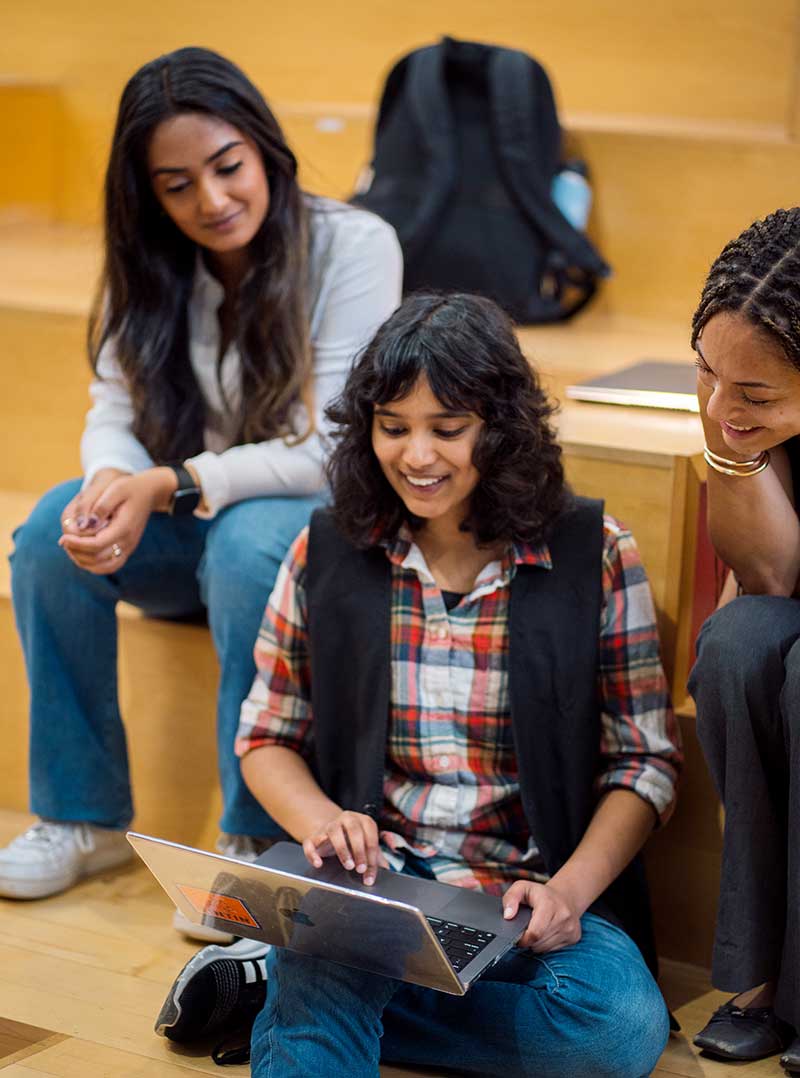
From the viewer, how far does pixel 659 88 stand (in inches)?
100

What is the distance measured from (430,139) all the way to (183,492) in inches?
33.3

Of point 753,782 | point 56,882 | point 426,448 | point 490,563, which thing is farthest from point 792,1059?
point 56,882

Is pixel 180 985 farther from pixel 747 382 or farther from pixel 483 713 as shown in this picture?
pixel 747 382

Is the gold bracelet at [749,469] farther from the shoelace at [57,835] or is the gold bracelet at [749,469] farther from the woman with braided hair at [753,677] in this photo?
the shoelace at [57,835]

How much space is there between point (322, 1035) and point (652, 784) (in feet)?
1.14

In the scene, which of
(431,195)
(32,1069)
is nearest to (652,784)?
(32,1069)

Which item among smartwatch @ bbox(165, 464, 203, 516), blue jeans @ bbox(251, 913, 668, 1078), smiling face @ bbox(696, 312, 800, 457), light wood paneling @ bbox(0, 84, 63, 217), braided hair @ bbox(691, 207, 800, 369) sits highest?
braided hair @ bbox(691, 207, 800, 369)

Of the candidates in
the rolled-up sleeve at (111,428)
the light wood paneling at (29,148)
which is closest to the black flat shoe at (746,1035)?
the rolled-up sleeve at (111,428)

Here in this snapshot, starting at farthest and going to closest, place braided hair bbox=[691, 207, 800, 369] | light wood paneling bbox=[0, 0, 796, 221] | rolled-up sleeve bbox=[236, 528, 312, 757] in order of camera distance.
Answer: light wood paneling bbox=[0, 0, 796, 221]
rolled-up sleeve bbox=[236, 528, 312, 757]
braided hair bbox=[691, 207, 800, 369]

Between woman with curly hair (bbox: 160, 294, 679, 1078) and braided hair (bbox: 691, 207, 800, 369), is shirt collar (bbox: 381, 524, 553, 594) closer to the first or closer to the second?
woman with curly hair (bbox: 160, 294, 679, 1078)

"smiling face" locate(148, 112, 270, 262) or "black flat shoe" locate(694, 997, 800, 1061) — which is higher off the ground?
"smiling face" locate(148, 112, 270, 262)

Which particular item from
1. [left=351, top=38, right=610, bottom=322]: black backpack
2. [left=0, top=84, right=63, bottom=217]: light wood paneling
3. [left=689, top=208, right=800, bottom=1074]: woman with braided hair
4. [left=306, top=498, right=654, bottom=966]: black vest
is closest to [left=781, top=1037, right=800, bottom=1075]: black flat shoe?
[left=689, top=208, right=800, bottom=1074]: woman with braided hair

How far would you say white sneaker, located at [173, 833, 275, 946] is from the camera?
1557 millimetres

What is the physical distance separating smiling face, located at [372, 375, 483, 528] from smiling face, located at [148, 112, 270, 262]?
0.37m
